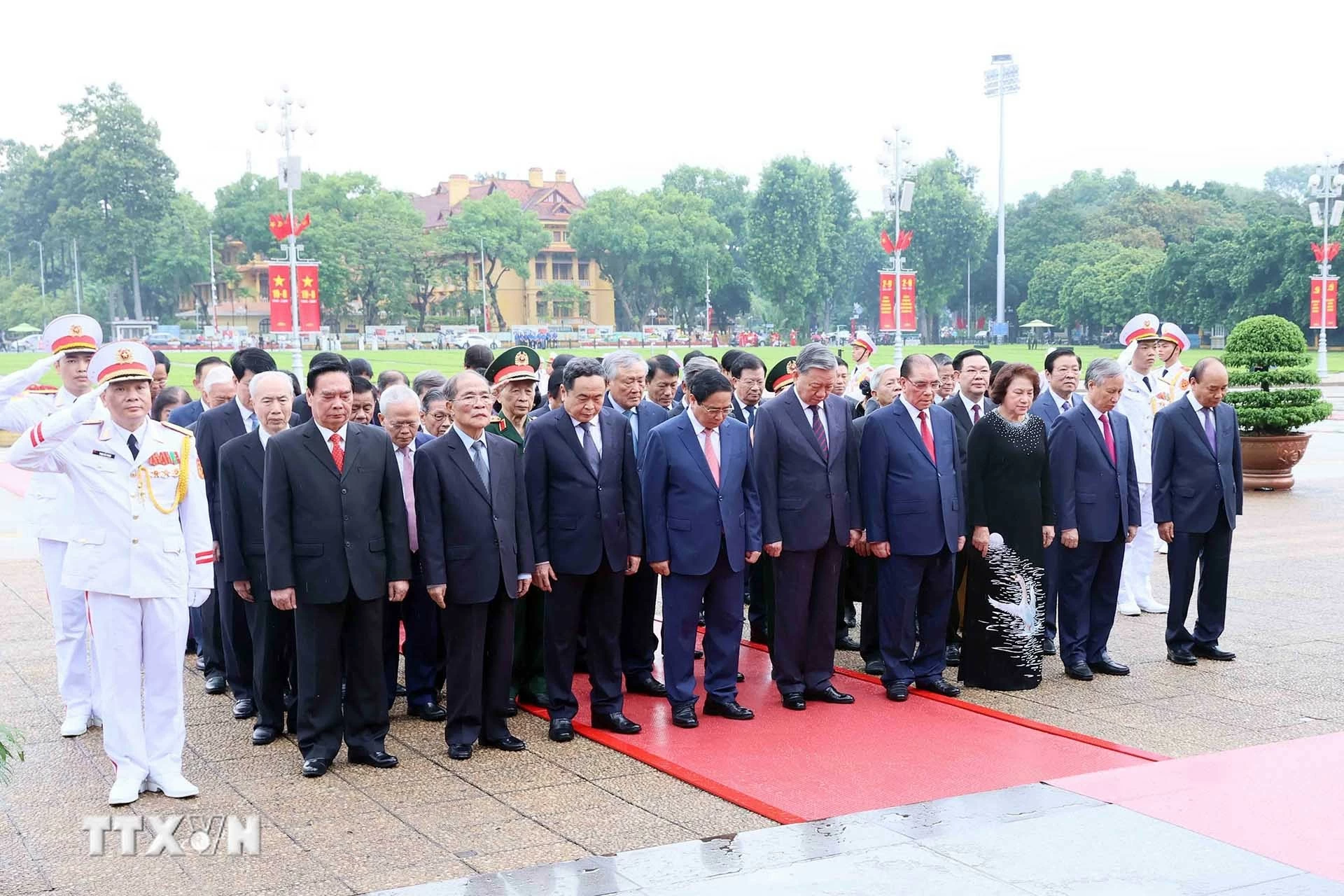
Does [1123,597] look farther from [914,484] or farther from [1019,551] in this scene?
[914,484]

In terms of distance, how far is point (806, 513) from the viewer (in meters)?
6.35

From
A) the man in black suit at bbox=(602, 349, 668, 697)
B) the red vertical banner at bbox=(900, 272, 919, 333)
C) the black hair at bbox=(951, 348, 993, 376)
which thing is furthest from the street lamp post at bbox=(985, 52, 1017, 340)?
the man in black suit at bbox=(602, 349, 668, 697)

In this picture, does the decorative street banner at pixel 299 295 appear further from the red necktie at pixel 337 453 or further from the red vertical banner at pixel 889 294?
the red necktie at pixel 337 453

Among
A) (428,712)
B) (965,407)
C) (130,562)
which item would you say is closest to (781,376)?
(965,407)

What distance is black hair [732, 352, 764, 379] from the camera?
7434 mm

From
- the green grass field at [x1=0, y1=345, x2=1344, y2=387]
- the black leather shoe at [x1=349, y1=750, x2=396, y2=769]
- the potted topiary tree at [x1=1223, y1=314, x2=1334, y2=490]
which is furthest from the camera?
the green grass field at [x1=0, y1=345, x2=1344, y2=387]

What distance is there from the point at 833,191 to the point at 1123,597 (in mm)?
84639

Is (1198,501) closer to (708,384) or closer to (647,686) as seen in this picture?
(708,384)

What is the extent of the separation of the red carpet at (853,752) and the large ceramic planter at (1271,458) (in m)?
9.37

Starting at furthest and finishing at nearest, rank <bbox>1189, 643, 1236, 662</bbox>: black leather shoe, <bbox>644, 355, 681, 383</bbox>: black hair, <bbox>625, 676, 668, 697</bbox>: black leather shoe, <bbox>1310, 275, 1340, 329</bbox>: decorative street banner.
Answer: <bbox>1310, 275, 1340, 329</bbox>: decorative street banner < <bbox>644, 355, 681, 383</bbox>: black hair < <bbox>1189, 643, 1236, 662</bbox>: black leather shoe < <bbox>625, 676, 668, 697</bbox>: black leather shoe

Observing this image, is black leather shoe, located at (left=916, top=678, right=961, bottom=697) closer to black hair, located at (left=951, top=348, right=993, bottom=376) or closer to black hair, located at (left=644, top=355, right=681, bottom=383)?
black hair, located at (left=951, top=348, right=993, bottom=376)

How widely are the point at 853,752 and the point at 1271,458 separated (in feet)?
35.0

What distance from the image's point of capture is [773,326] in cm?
8962

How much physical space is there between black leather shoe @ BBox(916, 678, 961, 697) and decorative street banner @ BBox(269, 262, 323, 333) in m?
21.4
